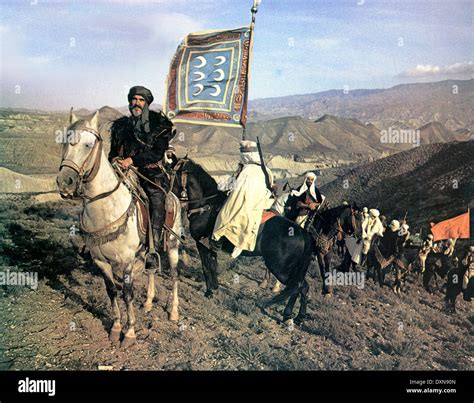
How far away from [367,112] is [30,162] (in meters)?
14.4

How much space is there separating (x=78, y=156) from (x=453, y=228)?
772 centimetres

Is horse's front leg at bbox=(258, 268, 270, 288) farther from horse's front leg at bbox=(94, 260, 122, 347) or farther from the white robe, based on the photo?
horse's front leg at bbox=(94, 260, 122, 347)

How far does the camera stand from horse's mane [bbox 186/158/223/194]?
802 centimetres

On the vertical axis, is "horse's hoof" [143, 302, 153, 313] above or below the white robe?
below

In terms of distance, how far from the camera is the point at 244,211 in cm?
749

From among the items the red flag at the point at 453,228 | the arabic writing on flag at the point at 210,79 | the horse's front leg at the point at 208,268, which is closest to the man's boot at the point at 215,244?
the horse's front leg at the point at 208,268

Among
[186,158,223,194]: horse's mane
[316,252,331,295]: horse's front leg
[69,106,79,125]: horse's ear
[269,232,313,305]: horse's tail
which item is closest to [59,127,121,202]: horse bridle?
[69,106,79,125]: horse's ear

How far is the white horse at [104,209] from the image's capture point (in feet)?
18.0

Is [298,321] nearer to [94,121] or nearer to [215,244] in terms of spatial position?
[215,244]

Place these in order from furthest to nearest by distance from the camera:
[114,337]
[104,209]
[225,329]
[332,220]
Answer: [332,220], [225,329], [114,337], [104,209]

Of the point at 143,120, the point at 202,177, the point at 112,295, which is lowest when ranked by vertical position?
the point at 112,295

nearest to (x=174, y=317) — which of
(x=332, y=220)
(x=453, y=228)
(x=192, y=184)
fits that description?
(x=192, y=184)

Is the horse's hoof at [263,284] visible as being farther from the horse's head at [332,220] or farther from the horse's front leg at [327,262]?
the horse's head at [332,220]

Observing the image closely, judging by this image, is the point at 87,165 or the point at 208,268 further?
the point at 208,268
